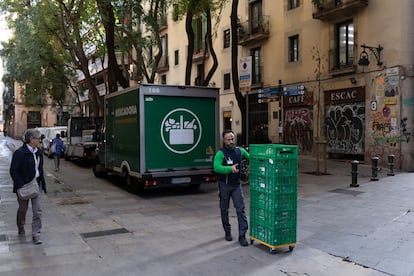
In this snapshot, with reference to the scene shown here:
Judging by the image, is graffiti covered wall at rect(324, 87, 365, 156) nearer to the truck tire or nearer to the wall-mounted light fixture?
the wall-mounted light fixture

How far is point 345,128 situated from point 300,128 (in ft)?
10.1

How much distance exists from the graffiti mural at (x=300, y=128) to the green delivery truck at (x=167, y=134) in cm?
1004

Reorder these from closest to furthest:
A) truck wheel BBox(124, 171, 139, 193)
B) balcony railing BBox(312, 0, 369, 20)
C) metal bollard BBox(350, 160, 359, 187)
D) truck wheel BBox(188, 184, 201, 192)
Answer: truck wheel BBox(124, 171, 139, 193) < metal bollard BBox(350, 160, 359, 187) < truck wheel BBox(188, 184, 201, 192) < balcony railing BBox(312, 0, 369, 20)

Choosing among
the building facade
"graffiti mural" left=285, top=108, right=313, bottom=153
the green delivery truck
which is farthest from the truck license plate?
"graffiti mural" left=285, top=108, right=313, bottom=153

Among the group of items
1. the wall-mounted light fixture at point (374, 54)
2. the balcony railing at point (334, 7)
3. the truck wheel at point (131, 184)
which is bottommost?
the truck wheel at point (131, 184)

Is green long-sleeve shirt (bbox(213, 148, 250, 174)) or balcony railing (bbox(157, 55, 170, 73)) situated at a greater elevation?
balcony railing (bbox(157, 55, 170, 73))

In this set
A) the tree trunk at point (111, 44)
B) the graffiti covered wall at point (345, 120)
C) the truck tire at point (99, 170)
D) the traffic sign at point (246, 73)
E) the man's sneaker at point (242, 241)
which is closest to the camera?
the man's sneaker at point (242, 241)

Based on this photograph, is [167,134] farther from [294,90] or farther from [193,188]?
[294,90]

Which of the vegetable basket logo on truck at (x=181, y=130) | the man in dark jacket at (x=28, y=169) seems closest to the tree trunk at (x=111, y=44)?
the vegetable basket logo on truck at (x=181, y=130)

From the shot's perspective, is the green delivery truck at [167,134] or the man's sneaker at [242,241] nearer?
the man's sneaker at [242,241]

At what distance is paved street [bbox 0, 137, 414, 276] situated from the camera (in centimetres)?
543

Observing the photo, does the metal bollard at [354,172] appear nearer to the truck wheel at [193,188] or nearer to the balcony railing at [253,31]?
the truck wheel at [193,188]

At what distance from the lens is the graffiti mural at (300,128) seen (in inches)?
819

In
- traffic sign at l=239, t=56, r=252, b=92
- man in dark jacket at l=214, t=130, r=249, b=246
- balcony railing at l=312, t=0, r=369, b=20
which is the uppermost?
balcony railing at l=312, t=0, r=369, b=20
